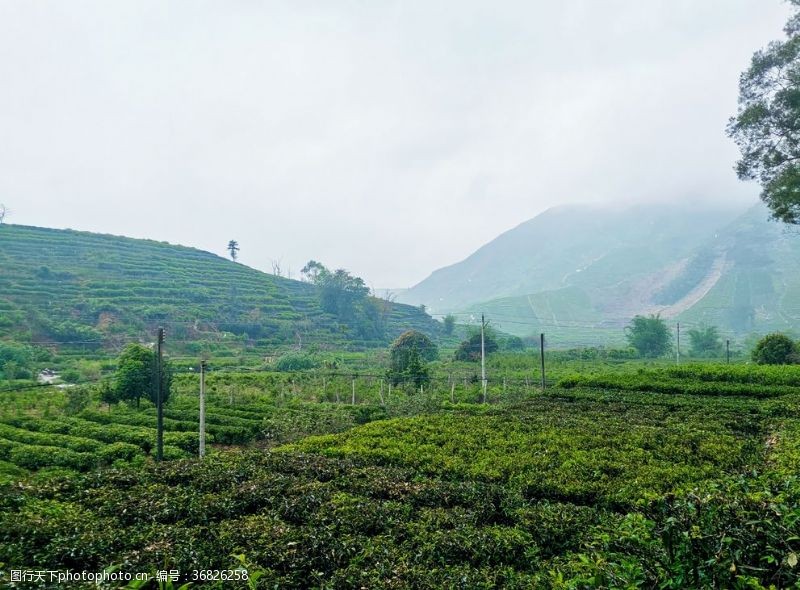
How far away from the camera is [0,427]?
17.2m

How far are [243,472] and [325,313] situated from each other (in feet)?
222

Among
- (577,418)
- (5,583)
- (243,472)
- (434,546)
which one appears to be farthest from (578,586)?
(577,418)

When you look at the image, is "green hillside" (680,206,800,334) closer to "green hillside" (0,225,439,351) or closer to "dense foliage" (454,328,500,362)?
"green hillside" (0,225,439,351)

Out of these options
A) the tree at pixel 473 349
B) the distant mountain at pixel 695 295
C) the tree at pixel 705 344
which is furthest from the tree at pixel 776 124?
the distant mountain at pixel 695 295

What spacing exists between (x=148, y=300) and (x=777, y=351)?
60.4 meters

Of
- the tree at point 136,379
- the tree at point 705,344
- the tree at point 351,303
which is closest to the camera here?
the tree at point 136,379

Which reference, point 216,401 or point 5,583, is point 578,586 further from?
point 216,401

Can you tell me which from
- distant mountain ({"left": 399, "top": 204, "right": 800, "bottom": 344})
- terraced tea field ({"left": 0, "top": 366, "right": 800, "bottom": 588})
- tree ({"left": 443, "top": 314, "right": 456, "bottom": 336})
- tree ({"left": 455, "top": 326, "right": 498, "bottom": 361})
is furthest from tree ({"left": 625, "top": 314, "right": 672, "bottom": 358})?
distant mountain ({"left": 399, "top": 204, "right": 800, "bottom": 344})

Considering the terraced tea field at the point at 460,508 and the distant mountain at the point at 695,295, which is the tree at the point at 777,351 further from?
the distant mountain at the point at 695,295

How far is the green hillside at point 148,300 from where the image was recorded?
164 ft

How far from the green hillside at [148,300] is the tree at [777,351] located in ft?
147

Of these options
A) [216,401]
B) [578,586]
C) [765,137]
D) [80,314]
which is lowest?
[216,401]

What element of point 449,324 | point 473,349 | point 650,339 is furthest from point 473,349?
point 449,324

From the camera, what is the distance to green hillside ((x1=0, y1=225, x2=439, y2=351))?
50062 mm
